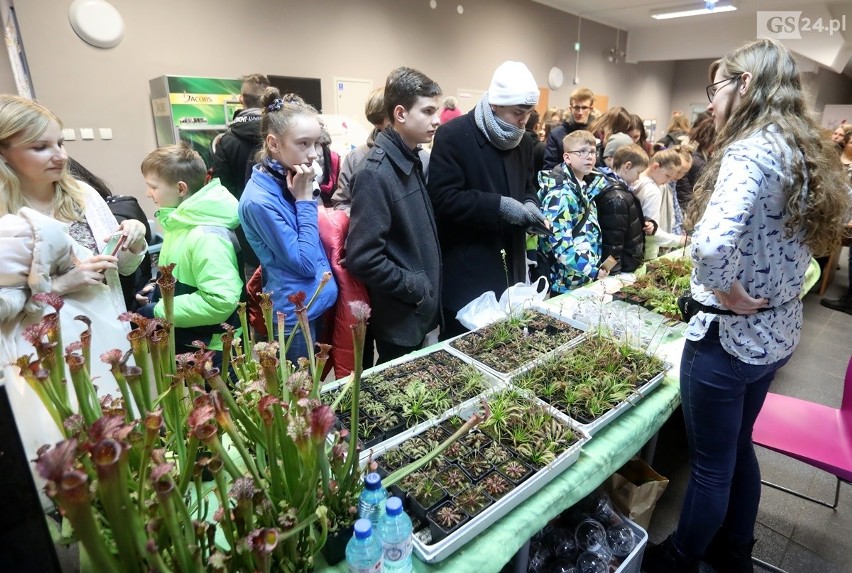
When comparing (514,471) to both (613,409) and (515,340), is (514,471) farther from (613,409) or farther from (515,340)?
(515,340)

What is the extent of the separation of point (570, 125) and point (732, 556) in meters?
3.11

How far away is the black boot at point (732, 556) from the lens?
1.59 metres

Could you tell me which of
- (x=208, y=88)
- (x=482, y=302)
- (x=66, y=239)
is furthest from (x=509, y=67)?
(x=208, y=88)

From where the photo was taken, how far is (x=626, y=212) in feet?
8.59

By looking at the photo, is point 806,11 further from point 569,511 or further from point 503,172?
point 569,511

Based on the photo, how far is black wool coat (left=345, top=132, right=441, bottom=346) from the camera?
1693 mm

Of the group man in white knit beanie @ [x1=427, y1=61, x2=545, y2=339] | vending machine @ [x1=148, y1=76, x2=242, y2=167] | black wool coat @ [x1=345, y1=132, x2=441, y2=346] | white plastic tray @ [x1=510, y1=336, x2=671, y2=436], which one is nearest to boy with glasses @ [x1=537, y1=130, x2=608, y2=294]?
man in white knit beanie @ [x1=427, y1=61, x2=545, y2=339]

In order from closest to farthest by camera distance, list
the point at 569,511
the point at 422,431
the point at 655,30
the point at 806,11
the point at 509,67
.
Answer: the point at 422,431 < the point at 569,511 < the point at 509,67 < the point at 806,11 < the point at 655,30

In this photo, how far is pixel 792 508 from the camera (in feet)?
6.86

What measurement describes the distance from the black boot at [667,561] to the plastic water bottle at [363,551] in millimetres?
1227

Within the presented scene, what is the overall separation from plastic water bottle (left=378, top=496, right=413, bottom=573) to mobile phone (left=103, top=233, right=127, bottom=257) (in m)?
1.18

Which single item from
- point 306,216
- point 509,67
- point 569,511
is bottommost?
point 569,511

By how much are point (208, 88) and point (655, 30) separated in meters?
9.17

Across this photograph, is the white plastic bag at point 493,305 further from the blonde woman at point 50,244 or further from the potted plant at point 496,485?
the blonde woman at point 50,244
